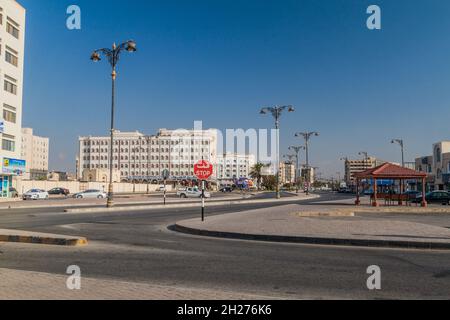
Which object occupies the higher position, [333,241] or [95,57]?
[95,57]

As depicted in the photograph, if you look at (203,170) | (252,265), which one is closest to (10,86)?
(203,170)

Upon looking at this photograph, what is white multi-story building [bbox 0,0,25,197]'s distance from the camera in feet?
167

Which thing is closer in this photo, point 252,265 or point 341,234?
point 252,265

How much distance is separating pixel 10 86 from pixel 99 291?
180ft

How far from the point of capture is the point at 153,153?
584 ft

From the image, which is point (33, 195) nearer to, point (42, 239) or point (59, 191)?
point (59, 191)

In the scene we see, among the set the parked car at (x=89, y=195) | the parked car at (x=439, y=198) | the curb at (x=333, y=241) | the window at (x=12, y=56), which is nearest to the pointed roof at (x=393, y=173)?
the parked car at (x=439, y=198)

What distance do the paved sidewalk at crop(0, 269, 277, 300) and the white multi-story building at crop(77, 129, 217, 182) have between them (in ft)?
550

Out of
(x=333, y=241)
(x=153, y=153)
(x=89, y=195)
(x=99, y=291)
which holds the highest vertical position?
(x=153, y=153)

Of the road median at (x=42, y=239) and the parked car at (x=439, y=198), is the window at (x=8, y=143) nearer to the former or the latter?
the road median at (x=42, y=239)

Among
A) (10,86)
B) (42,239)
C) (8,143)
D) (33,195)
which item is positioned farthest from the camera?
(10,86)
